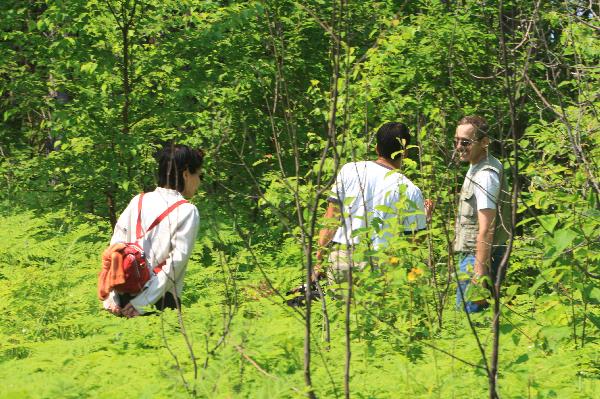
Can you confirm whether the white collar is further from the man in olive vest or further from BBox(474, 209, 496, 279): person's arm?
BBox(474, 209, 496, 279): person's arm

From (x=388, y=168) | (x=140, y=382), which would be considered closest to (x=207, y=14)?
(x=388, y=168)

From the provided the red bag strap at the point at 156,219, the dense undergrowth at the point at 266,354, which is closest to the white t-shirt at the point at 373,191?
the dense undergrowth at the point at 266,354

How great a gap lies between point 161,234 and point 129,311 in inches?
20.7

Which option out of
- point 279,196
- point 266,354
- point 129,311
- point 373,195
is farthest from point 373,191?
point 279,196

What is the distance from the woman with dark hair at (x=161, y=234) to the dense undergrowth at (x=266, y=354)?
15cm

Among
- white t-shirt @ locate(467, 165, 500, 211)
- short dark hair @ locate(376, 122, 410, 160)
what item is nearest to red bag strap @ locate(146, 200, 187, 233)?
short dark hair @ locate(376, 122, 410, 160)

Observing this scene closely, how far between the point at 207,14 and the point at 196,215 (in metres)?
5.15

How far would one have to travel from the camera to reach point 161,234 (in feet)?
17.1

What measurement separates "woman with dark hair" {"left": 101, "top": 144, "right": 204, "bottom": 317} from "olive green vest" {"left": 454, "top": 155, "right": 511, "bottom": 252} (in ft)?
6.40

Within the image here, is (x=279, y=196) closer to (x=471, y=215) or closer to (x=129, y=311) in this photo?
(x=471, y=215)

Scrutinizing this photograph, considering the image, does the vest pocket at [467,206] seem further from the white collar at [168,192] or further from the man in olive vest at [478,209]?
the white collar at [168,192]

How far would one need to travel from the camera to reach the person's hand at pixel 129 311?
525 cm

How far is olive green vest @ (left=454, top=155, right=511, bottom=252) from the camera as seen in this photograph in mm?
5957

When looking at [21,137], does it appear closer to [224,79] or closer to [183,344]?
[224,79]
